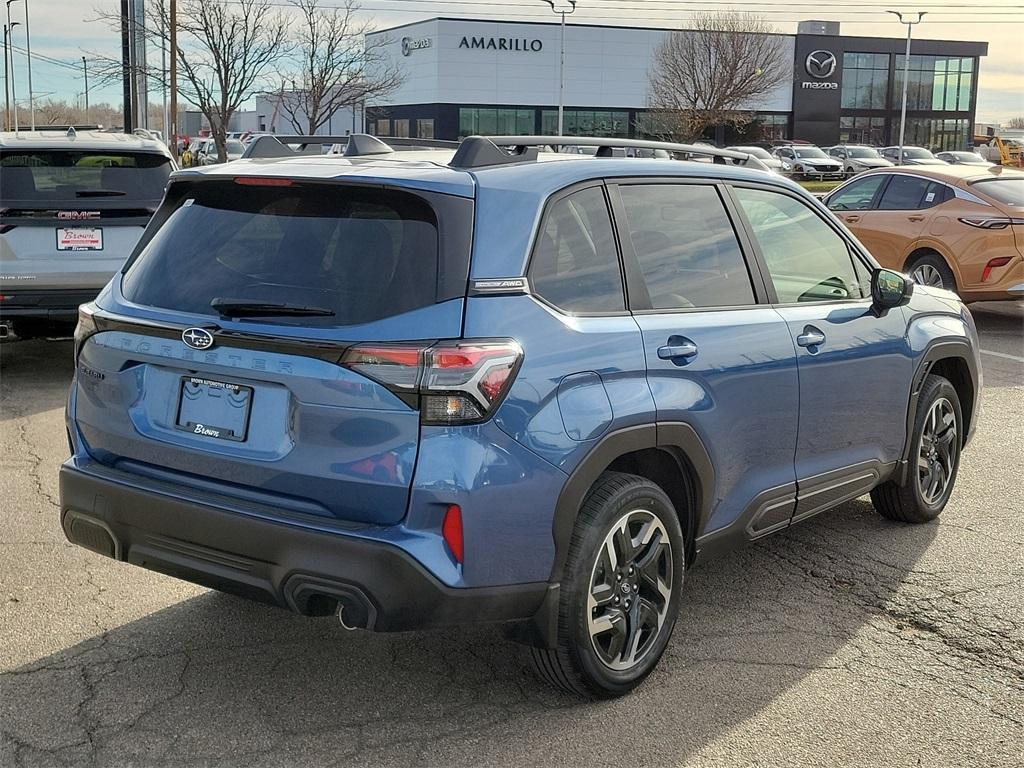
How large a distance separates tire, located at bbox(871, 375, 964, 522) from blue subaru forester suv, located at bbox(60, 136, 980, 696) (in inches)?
52.2

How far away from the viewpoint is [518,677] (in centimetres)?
405

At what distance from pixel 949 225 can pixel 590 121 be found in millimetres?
69574

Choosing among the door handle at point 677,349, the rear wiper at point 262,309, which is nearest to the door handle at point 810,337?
the door handle at point 677,349

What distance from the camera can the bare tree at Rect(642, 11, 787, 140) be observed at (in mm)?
69000

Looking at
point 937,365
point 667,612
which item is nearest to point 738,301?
point 667,612

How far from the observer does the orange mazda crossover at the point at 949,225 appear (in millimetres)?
12328

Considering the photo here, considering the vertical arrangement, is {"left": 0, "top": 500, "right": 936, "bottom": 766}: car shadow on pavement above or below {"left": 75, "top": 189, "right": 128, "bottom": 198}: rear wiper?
below

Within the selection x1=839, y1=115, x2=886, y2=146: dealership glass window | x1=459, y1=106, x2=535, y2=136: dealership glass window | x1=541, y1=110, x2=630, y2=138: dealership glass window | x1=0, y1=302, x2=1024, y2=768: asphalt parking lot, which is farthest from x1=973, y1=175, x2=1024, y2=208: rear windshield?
x1=839, y1=115, x2=886, y2=146: dealership glass window

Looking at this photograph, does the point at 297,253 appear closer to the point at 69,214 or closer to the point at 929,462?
the point at 929,462

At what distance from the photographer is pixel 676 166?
443 centimetres


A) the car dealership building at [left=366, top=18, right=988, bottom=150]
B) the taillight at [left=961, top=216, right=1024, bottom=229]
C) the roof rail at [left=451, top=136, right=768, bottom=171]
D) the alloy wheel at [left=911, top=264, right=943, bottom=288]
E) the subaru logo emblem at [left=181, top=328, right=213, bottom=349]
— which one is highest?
the car dealership building at [left=366, top=18, right=988, bottom=150]

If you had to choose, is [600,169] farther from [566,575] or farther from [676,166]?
[566,575]

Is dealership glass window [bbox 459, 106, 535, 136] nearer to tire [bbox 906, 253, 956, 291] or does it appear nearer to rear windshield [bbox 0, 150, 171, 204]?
tire [bbox 906, 253, 956, 291]

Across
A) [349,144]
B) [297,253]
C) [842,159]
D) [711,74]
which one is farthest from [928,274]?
[711,74]
